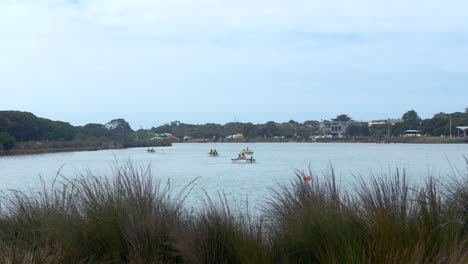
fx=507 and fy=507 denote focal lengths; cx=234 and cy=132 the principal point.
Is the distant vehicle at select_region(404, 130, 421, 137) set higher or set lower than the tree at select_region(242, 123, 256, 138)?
lower

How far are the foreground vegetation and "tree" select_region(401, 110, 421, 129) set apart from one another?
500 feet

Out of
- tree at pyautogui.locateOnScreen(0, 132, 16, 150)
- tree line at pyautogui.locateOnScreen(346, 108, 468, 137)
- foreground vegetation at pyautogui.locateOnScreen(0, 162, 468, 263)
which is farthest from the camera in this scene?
tree line at pyautogui.locateOnScreen(346, 108, 468, 137)

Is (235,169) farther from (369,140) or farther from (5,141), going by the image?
(369,140)

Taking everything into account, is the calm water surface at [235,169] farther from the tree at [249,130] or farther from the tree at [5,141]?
the tree at [249,130]

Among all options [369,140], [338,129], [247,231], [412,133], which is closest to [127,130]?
[369,140]

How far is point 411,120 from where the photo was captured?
154 metres

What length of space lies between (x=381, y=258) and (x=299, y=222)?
1.09 m

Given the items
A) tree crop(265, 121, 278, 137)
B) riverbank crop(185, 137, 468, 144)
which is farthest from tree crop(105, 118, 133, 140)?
tree crop(265, 121, 278, 137)

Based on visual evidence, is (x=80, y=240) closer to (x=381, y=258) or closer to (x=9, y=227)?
(x=9, y=227)

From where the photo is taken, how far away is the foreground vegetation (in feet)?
16.9

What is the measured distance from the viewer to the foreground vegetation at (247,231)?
203 inches

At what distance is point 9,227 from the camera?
22.5 ft

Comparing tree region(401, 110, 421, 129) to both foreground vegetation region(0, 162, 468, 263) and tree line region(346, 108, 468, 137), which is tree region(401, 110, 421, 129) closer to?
tree line region(346, 108, 468, 137)

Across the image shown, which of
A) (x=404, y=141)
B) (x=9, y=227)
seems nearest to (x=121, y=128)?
(x=404, y=141)
